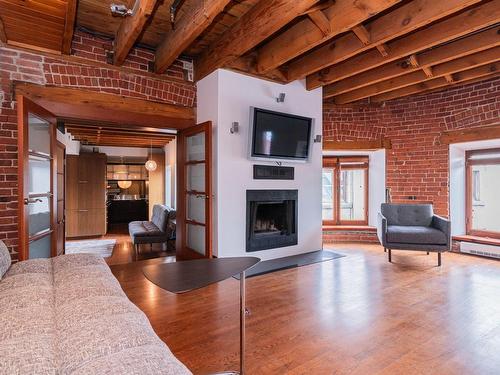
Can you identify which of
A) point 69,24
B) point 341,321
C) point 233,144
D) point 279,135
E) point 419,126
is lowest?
point 341,321

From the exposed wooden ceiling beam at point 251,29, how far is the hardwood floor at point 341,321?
263cm

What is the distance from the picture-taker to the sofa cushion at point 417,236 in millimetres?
4277

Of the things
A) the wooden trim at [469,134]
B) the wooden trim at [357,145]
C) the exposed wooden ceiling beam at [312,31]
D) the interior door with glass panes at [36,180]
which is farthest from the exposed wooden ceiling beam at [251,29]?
the wooden trim at [469,134]

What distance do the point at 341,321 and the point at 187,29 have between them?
307 centimetres

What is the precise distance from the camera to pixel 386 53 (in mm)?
3639

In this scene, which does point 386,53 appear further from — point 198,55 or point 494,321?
point 494,321

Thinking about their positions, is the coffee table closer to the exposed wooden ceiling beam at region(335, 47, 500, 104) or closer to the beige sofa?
the beige sofa

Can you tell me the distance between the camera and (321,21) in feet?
9.71

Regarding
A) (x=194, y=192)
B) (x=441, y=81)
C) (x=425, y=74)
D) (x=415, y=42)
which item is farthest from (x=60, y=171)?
(x=441, y=81)

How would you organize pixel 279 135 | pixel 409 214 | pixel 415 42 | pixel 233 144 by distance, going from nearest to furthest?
pixel 415 42 < pixel 233 144 < pixel 279 135 < pixel 409 214

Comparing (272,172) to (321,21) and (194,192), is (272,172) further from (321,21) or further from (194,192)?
(321,21)

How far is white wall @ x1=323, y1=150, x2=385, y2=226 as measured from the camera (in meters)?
6.01

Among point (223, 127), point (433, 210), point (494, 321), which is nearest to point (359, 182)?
point (433, 210)

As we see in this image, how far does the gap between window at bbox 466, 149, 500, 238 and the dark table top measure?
5182mm
